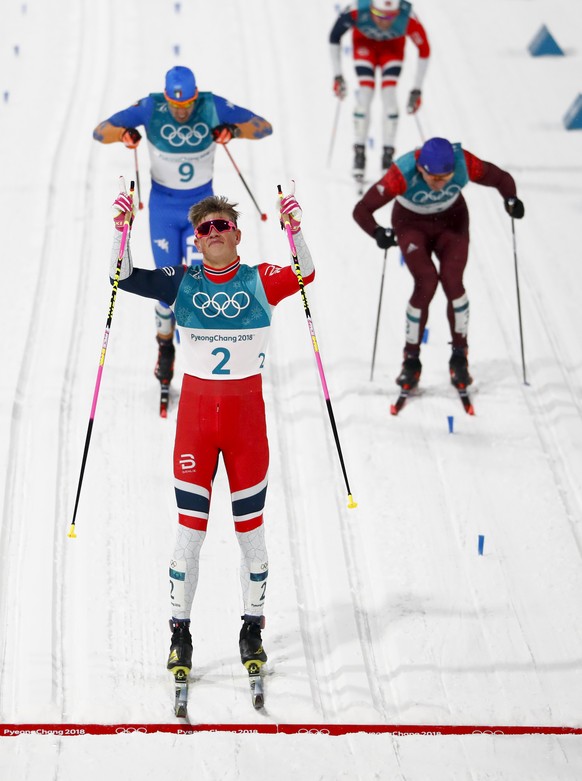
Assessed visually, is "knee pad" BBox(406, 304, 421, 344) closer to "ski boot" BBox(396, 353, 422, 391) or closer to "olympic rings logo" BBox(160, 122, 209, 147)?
"ski boot" BBox(396, 353, 422, 391)

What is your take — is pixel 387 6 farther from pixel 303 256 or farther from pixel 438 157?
pixel 303 256

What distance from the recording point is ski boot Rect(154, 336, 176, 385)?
23.0ft

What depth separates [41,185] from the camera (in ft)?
30.6

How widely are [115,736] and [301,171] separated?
249 inches

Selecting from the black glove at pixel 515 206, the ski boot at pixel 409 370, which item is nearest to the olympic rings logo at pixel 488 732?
the ski boot at pixel 409 370

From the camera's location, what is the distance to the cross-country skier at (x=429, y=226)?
6.71 metres

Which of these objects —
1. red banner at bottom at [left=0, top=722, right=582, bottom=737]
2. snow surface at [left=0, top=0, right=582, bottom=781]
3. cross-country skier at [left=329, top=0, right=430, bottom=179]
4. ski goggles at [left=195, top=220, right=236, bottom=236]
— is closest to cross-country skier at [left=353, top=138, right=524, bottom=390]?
snow surface at [left=0, top=0, right=582, bottom=781]

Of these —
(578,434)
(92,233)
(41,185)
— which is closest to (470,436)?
(578,434)

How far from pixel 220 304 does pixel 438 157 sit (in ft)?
7.53

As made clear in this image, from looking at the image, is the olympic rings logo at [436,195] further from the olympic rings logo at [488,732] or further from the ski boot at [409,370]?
the olympic rings logo at [488,732]

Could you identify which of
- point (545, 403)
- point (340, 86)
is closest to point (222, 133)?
point (545, 403)

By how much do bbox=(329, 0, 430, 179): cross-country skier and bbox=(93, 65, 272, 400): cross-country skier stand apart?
285 cm

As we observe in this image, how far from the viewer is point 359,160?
9.73m

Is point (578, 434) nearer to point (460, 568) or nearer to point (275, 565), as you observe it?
point (460, 568)
